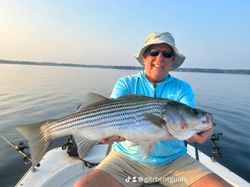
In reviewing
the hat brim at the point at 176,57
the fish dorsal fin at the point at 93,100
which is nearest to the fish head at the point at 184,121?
the fish dorsal fin at the point at 93,100

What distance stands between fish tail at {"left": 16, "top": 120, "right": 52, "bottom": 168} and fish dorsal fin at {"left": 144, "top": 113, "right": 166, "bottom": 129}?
153 centimetres

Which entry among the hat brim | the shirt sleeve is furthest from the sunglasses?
the shirt sleeve

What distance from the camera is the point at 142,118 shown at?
4.60 meters

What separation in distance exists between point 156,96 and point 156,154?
1091 millimetres

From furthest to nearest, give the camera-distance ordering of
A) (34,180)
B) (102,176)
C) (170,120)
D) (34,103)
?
(34,103), (34,180), (102,176), (170,120)

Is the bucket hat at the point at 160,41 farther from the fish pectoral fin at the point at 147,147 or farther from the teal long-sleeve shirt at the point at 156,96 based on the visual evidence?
the fish pectoral fin at the point at 147,147

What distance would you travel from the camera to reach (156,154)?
558 centimetres

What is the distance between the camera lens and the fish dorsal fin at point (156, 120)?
452cm

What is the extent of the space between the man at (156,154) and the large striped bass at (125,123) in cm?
Answer: 25

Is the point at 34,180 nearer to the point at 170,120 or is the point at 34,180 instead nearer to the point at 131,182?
the point at 131,182

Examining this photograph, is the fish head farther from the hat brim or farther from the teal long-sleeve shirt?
the hat brim

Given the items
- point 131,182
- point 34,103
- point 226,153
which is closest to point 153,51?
point 131,182

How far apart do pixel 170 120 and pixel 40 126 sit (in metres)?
1.96

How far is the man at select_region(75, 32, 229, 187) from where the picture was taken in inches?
207
